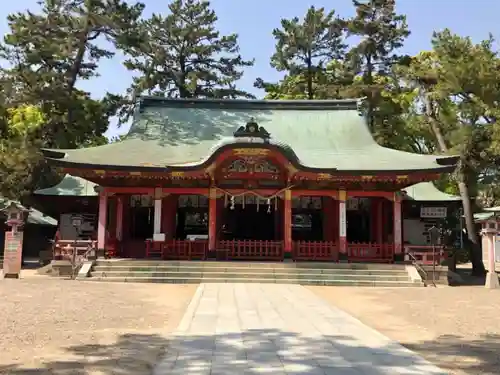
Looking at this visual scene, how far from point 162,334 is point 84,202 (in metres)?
15.3

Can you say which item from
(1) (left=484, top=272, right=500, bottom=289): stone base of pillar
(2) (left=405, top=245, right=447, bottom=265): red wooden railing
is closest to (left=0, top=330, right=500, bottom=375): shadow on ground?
(1) (left=484, top=272, right=500, bottom=289): stone base of pillar

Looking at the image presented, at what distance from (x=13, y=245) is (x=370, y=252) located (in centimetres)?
1198

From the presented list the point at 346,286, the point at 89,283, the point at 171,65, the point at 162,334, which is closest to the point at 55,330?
the point at 162,334

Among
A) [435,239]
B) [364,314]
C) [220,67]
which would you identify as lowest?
[364,314]

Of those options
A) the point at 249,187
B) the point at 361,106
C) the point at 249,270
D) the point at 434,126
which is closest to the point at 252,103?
the point at 361,106

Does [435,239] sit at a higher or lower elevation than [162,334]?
higher

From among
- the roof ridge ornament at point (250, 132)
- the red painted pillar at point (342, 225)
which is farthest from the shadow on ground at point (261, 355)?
the roof ridge ornament at point (250, 132)

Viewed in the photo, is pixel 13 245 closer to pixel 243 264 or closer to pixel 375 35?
pixel 243 264

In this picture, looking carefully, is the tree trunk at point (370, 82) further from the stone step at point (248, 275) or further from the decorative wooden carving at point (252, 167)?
the stone step at point (248, 275)

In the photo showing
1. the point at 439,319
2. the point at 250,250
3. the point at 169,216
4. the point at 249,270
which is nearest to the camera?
the point at 439,319

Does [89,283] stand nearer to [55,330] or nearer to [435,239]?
[55,330]

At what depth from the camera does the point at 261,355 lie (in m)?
5.79

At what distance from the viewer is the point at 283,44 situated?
3559cm

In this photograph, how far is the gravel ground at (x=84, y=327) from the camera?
17.8 feet
